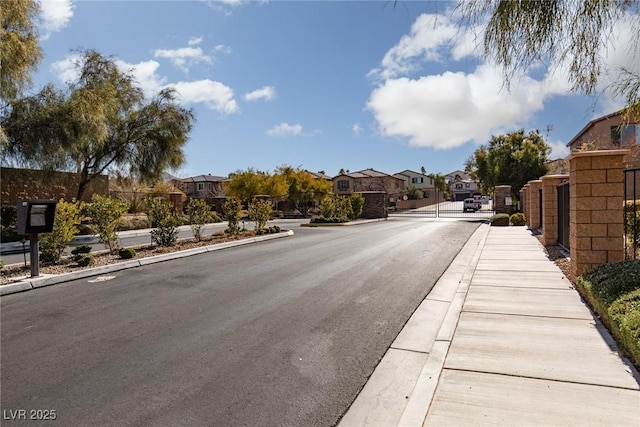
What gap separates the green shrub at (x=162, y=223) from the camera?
12.6 meters

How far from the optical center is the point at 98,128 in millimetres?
19109

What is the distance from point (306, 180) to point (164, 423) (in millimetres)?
34626

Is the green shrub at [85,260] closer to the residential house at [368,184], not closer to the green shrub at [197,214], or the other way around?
the green shrub at [197,214]

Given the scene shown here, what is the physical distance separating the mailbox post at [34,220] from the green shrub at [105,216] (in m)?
2.36

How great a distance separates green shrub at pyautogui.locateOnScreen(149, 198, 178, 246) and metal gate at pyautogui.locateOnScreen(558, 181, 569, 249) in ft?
37.4

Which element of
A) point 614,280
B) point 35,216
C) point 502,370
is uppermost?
point 35,216

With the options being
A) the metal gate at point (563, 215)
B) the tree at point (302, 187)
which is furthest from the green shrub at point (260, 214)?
the tree at point (302, 187)

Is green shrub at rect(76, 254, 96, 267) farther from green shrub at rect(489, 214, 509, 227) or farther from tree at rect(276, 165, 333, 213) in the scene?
tree at rect(276, 165, 333, 213)

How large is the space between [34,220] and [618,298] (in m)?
9.88

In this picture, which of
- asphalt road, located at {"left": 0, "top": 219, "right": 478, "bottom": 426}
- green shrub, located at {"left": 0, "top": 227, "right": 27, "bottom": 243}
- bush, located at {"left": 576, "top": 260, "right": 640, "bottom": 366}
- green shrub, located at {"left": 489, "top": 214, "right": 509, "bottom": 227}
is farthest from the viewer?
green shrub, located at {"left": 489, "top": 214, "right": 509, "bottom": 227}

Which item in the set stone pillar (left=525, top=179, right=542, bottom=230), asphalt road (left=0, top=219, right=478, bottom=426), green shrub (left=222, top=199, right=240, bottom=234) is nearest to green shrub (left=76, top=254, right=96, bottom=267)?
asphalt road (left=0, top=219, right=478, bottom=426)

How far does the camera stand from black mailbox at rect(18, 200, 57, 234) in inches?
308

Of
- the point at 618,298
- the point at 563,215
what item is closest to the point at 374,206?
the point at 563,215

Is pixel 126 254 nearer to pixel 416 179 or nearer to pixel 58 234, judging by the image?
pixel 58 234
